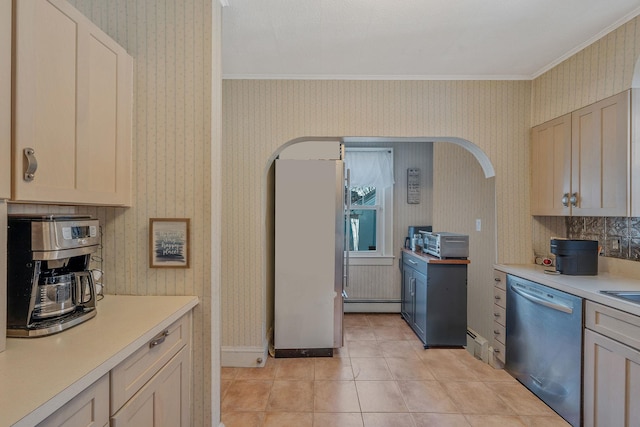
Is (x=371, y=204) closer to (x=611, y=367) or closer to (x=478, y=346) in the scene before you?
(x=478, y=346)

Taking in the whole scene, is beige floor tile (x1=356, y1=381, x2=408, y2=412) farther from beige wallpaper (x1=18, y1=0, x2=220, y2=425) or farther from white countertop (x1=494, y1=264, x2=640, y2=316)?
white countertop (x1=494, y1=264, x2=640, y2=316)

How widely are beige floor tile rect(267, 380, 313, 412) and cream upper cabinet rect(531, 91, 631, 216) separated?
7.93 ft

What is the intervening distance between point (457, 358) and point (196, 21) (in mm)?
3400

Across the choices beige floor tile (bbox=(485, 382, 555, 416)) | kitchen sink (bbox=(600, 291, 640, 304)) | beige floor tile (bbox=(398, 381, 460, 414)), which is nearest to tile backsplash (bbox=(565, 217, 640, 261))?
kitchen sink (bbox=(600, 291, 640, 304))

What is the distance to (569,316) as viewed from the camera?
2023mm

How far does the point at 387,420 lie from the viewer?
212 centimetres

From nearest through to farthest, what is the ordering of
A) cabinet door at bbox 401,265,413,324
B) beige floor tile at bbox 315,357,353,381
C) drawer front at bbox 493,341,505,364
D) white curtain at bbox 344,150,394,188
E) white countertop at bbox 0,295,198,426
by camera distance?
white countertop at bbox 0,295,198,426, beige floor tile at bbox 315,357,353,381, drawer front at bbox 493,341,505,364, cabinet door at bbox 401,265,413,324, white curtain at bbox 344,150,394,188

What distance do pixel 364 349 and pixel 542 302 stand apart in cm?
167

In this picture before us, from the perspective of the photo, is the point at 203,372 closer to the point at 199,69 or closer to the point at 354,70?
the point at 199,69

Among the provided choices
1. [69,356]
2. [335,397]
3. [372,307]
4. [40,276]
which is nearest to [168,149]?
[40,276]

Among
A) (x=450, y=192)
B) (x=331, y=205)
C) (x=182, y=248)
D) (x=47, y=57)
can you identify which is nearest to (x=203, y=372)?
(x=182, y=248)

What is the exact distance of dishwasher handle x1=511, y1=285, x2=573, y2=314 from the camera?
204 cm

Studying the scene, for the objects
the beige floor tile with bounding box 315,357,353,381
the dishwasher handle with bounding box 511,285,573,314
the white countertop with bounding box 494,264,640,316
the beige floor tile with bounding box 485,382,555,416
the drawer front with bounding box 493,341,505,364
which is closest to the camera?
the white countertop with bounding box 494,264,640,316

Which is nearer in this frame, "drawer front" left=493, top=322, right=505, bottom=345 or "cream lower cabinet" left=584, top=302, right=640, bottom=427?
"cream lower cabinet" left=584, top=302, right=640, bottom=427
